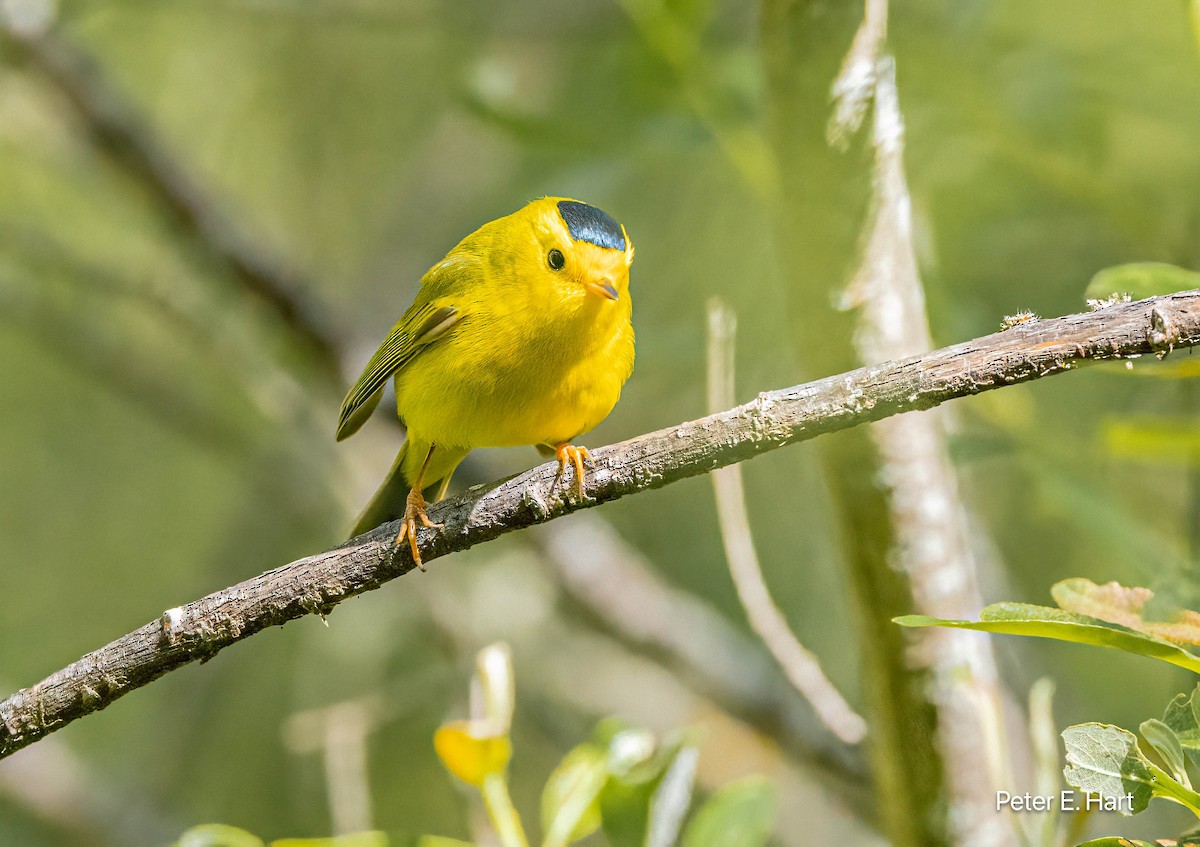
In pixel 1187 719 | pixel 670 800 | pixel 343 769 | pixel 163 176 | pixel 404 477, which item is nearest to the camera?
pixel 1187 719

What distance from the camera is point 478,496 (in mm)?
2139

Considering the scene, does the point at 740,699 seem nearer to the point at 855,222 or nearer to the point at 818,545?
the point at 818,545

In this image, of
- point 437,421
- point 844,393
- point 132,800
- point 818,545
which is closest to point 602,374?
point 437,421

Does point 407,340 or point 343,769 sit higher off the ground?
point 407,340

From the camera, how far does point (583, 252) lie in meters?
2.86

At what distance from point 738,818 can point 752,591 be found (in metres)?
0.94

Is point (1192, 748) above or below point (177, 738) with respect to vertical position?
below

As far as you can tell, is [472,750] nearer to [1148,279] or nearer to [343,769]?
[1148,279]

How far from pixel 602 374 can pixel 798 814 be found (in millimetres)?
2791

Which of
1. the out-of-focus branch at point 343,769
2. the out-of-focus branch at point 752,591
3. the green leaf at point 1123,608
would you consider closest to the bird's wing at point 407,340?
the out-of-focus branch at point 752,591

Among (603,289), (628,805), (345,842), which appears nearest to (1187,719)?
(628,805)

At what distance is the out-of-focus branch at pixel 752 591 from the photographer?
2.73 meters

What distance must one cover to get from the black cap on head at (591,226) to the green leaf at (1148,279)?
4.22 feet

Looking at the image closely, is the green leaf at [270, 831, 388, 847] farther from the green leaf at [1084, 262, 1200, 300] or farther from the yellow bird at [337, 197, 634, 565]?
the green leaf at [1084, 262, 1200, 300]
